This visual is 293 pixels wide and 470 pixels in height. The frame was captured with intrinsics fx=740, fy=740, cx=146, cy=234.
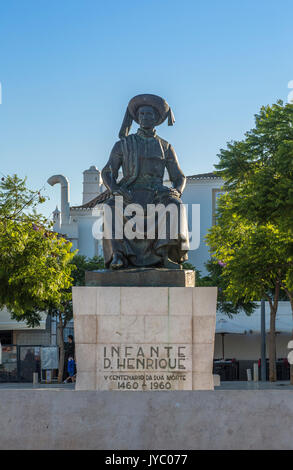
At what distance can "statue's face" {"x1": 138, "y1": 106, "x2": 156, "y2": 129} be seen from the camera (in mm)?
12055

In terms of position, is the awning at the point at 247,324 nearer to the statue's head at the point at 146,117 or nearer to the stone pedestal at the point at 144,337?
the statue's head at the point at 146,117

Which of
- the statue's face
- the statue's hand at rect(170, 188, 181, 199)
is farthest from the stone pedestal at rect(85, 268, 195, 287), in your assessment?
the statue's face

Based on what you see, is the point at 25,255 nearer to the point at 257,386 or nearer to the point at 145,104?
the point at 257,386

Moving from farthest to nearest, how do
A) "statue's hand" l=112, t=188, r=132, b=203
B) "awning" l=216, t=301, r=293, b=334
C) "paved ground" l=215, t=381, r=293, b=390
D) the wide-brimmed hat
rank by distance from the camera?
"awning" l=216, t=301, r=293, b=334 → "paved ground" l=215, t=381, r=293, b=390 → the wide-brimmed hat → "statue's hand" l=112, t=188, r=132, b=203

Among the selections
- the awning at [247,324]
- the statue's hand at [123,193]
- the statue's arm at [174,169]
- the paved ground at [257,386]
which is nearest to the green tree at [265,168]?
the paved ground at [257,386]

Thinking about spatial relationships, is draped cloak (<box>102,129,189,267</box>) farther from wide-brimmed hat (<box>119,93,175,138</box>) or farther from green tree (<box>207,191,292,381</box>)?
green tree (<box>207,191,292,381</box>)

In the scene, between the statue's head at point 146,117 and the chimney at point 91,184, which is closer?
the statue's head at point 146,117

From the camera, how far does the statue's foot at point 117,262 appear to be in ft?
36.3

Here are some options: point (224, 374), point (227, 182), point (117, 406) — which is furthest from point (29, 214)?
Result: point (117, 406)

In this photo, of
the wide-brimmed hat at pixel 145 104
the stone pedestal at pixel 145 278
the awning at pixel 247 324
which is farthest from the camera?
the awning at pixel 247 324

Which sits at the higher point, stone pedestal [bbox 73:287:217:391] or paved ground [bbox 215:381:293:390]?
stone pedestal [bbox 73:287:217:391]

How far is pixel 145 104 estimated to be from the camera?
1206 centimetres

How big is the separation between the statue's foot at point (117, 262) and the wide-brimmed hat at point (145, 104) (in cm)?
229
